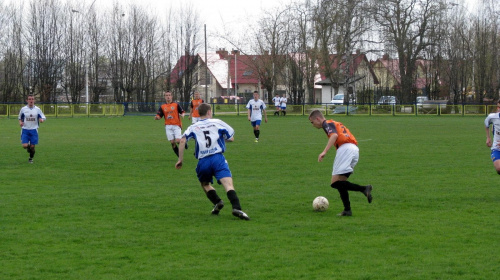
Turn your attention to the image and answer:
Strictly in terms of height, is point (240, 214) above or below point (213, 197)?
below

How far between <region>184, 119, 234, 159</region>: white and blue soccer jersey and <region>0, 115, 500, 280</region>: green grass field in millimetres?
894

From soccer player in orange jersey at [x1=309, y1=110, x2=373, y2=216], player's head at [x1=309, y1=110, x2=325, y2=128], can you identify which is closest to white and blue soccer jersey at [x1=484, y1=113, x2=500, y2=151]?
soccer player in orange jersey at [x1=309, y1=110, x2=373, y2=216]

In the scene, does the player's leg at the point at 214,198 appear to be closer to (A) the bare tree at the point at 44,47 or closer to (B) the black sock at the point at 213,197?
(B) the black sock at the point at 213,197

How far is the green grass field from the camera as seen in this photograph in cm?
602

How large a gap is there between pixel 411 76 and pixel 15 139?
39.6 m

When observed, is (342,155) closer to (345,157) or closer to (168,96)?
(345,157)

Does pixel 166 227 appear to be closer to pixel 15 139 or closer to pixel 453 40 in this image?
pixel 15 139

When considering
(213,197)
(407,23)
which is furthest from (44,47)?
(213,197)

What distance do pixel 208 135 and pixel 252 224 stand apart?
1.31 metres

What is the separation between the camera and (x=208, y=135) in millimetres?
8531

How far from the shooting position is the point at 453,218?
27.6ft

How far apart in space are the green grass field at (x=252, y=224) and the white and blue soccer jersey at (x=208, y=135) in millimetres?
894

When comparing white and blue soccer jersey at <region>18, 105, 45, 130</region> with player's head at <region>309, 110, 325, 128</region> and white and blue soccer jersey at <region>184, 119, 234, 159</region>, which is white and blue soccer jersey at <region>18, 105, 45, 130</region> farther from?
player's head at <region>309, 110, 325, 128</region>

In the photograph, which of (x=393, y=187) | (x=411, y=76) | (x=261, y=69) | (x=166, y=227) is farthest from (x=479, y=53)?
(x=166, y=227)
